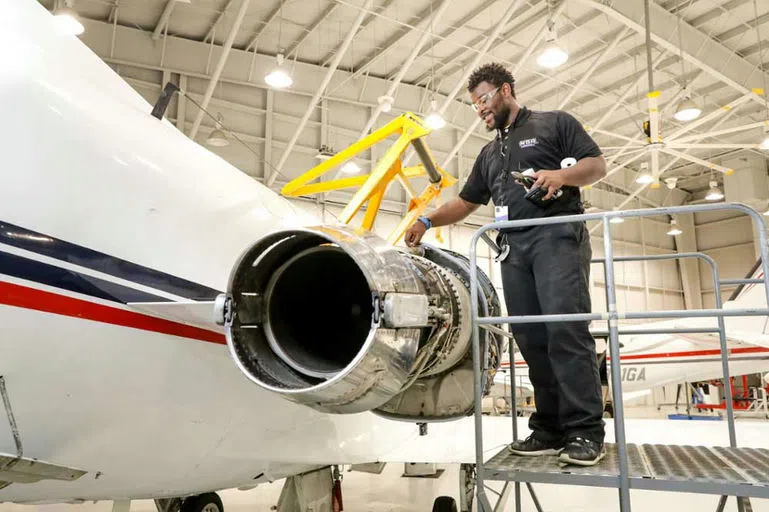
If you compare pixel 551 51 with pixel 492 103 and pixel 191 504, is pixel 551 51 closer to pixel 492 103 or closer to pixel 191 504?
pixel 492 103

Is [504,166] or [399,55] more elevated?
[399,55]

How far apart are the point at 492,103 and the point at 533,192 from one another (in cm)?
80

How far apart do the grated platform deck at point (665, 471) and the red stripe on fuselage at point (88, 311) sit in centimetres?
160

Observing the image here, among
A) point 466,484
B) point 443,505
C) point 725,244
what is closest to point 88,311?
point 466,484

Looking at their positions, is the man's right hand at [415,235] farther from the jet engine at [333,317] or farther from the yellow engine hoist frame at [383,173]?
the jet engine at [333,317]

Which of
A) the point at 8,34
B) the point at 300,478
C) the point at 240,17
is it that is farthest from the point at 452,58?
the point at 8,34

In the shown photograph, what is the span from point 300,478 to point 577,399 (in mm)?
2782

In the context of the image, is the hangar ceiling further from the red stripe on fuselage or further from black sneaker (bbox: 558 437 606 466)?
black sneaker (bbox: 558 437 606 466)

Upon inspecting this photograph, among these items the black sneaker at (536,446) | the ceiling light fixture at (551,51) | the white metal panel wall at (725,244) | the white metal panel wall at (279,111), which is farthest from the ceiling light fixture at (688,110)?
the white metal panel wall at (725,244)

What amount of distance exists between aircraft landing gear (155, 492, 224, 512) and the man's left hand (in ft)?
14.5

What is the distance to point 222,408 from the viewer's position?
3.57 metres

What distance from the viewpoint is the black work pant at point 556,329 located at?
3.28 meters

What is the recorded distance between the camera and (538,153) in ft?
12.3

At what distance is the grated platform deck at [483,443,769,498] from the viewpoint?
253cm
